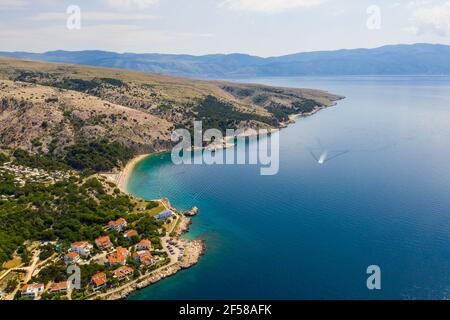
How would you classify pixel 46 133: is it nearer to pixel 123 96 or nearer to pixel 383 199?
pixel 123 96

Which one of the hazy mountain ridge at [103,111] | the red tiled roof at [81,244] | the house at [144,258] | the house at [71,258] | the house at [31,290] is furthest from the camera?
the hazy mountain ridge at [103,111]

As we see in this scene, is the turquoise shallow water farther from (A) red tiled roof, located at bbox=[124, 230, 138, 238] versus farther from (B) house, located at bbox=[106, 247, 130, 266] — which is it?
(A) red tiled roof, located at bbox=[124, 230, 138, 238]

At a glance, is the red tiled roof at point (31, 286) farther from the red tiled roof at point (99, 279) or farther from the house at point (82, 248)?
the house at point (82, 248)

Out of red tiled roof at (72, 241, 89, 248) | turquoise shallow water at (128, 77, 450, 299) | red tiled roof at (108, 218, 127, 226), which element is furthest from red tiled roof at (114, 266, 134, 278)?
red tiled roof at (108, 218, 127, 226)

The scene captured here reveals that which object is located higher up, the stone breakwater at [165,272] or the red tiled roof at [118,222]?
the red tiled roof at [118,222]

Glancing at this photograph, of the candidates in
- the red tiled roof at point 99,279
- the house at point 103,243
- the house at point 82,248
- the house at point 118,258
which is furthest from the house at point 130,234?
the red tiled roof at point 99,279

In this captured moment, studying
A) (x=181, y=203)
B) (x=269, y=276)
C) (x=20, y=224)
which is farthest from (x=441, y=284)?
(x=20, y=224)
